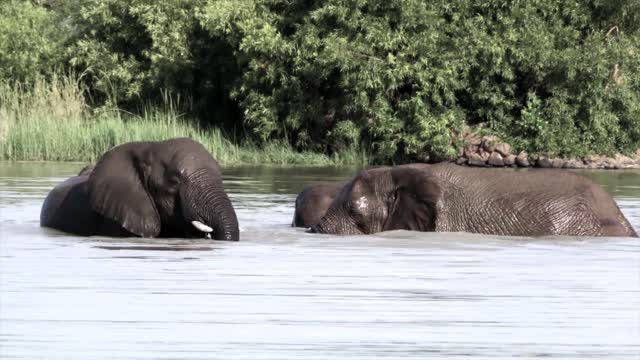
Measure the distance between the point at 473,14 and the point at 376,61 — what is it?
2595 millimetres

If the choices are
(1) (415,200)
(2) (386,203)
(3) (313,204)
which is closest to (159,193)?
(2) (386,203)

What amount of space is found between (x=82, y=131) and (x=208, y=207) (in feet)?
55.5

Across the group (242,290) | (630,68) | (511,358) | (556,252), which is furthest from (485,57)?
(511,358)

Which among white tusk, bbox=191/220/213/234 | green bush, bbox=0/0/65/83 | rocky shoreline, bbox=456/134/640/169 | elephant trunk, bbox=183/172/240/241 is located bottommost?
rocky shoreline, bbox=456/134/640/169

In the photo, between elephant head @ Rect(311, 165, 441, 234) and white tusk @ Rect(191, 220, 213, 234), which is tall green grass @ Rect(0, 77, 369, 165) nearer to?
elephant head @ Rect(311, 165, 441, 234)

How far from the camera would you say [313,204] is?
1432 cm

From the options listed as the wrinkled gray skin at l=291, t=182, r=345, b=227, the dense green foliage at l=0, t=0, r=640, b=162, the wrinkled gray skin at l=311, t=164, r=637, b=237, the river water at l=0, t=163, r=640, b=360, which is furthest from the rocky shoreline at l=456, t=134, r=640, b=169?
the wrinkled gray skin at l=311, t=164, r=637, b=237

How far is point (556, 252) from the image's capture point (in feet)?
38.4

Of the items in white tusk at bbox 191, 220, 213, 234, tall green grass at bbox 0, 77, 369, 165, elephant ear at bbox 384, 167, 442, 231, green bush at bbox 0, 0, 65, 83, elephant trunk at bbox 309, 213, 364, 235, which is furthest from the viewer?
green bush at bbox 0, 0, 65, 83

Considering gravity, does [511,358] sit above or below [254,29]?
below

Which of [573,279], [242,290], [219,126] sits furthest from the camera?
[219,126]

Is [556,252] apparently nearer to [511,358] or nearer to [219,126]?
[511,358]

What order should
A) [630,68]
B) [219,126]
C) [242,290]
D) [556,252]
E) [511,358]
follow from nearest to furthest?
[511,358], [242,290], [556,252], [630,68], [219,126]

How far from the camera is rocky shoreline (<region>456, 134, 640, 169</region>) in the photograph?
102 feet
